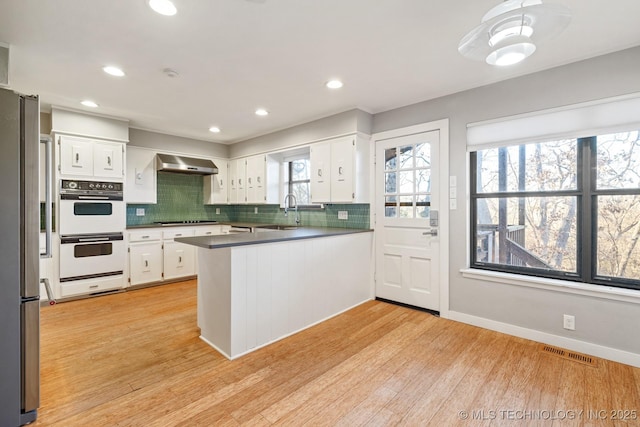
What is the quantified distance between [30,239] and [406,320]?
10.4ft

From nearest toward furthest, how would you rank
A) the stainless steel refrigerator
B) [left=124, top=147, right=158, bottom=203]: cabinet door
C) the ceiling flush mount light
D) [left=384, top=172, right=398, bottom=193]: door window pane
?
the ceiling flush mount light → the stainless steel refrigerator → [left=384, top=172, right=398, bottom=193]: door window pane → [left=124, top=147, right=158, bottom=203]: cabinet door

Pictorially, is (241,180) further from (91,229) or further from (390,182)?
(390,182)

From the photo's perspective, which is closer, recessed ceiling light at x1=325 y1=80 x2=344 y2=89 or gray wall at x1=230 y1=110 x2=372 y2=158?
recessed ceiling light at x1=325 y1=80 x2=344 y2=89

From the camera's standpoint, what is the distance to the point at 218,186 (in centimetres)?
574

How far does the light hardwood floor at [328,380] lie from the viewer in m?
1.77

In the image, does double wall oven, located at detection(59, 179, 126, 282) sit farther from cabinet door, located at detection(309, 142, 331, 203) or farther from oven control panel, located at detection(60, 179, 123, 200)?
cabinet door, located at detection(309, 142, 331, 203)

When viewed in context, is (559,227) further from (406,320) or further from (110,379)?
(110,379)

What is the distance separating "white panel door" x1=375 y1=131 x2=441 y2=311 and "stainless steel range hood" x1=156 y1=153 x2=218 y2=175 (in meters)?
3.10

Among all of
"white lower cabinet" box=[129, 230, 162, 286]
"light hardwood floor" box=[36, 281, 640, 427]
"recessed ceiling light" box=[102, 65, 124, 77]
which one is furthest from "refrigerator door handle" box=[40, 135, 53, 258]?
"white lower cabinet" box=[129, 230, 162, 286]

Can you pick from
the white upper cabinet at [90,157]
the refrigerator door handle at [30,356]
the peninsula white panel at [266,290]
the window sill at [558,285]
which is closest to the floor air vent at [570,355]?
the window sill at [558,285]

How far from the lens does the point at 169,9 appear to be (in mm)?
1887

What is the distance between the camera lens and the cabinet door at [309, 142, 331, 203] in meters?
4.01

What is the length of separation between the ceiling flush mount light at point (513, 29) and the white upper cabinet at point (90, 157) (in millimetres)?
4518

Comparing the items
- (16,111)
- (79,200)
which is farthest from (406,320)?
(79,200)
